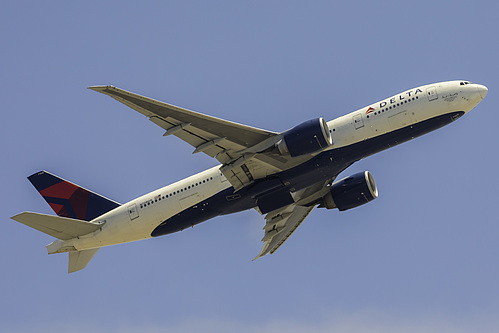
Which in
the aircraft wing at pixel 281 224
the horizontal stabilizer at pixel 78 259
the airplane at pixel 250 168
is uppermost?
the airplane at pixel 250 168

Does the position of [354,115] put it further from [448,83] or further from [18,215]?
[18,215]

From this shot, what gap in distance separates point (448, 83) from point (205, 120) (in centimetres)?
1452

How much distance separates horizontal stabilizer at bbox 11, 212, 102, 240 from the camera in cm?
4369

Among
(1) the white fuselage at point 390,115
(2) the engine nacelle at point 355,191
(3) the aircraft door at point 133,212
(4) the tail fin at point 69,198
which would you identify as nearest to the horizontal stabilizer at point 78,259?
(4) the tail fin at point 69,198

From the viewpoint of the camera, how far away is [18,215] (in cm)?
4219

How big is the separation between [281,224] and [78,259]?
1415 cm

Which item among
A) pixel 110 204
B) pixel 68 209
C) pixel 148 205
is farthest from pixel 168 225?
pixel 68 209

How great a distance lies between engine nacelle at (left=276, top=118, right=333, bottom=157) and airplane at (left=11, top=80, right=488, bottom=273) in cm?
6

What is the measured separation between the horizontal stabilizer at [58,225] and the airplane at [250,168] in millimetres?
64

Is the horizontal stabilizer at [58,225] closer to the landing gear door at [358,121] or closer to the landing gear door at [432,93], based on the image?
the landing gear door at [358,121]

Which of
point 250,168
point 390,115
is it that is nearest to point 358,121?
point 390,115

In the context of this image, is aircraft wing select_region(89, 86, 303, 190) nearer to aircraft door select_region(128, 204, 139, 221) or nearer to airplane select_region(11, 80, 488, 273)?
airplane select_region(11, 80, 488, 273)

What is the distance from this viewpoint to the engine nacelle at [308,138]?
39594 mm

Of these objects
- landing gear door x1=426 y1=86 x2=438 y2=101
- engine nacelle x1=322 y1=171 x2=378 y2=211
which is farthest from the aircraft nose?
engine nacelle x1=322 y1=171 x2=378 y2=211
